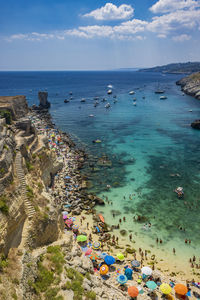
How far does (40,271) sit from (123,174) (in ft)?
95.5

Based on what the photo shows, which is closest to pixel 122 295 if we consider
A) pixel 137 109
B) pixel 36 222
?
pixel 36 222

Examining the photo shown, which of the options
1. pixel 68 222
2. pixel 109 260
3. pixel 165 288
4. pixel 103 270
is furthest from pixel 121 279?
pixel 68 222

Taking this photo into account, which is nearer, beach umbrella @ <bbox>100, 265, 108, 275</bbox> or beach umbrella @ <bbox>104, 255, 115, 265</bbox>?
beach umbrella @ <bbox>100, 265, 108, 275</bbox>

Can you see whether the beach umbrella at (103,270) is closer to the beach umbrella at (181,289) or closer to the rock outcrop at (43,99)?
the beach umbrella at (181,289)

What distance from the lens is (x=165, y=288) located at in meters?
19.9

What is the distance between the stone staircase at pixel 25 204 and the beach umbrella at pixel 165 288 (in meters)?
14.2

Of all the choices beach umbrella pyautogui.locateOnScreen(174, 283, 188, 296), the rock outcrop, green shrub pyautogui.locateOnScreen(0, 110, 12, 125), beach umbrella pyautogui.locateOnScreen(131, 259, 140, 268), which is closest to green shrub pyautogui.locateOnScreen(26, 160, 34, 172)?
green shrub pyautogui.locateOnScreen(0, 110, 12, 125)

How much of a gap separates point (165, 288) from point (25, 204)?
54.5ft

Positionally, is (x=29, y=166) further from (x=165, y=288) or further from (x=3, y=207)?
(x=165, y=288)

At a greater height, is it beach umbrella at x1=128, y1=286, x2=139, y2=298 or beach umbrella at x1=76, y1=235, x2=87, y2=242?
beach umbrella at x1=76, y1=235, x2=87, y2=242

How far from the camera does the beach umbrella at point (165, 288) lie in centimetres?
1967

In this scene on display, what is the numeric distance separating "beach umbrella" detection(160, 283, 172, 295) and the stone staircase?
46.5ft

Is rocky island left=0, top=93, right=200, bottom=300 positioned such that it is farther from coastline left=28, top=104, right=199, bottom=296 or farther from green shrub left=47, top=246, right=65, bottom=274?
coastline left=28, top=104, right=199, bottom=296

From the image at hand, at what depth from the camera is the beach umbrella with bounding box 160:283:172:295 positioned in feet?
64.5
